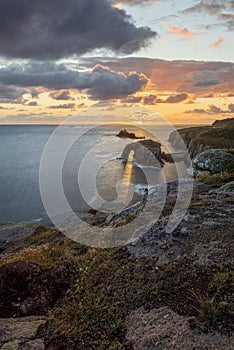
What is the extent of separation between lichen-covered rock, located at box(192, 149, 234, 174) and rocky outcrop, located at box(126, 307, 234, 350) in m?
19.5

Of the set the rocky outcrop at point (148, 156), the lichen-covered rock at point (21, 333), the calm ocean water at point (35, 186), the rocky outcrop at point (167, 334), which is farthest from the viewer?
the rocky outcrop at point (148, 156)

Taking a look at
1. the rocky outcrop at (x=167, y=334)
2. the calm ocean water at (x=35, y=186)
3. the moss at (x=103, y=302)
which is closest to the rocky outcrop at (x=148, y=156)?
the calm ocean water at (x=35, y=186)

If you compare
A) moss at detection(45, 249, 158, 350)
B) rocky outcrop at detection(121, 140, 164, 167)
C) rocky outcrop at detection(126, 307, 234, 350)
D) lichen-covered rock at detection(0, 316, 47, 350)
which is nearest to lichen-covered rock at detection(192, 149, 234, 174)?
moss at detection(45, 249, 158, 350)

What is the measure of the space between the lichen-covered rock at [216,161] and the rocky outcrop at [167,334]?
766 inches

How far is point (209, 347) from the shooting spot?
6.51m

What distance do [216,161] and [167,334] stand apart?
2137cm

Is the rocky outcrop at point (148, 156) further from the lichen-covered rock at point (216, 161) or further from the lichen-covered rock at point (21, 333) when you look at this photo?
the lichen-covered rock at point (21, 333)

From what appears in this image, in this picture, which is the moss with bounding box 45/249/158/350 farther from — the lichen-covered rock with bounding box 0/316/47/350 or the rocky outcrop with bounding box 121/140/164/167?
the rocky outcrop with bounding box 121/140/164/167

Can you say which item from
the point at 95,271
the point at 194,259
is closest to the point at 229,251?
the point at 194,259

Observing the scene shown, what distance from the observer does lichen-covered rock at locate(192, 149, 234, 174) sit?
25.5 metres

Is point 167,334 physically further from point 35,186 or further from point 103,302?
point 35,186

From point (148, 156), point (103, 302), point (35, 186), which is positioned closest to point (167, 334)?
point (103, 302)

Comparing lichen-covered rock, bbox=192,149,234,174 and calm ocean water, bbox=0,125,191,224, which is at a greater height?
lichen-covered rock, bbox=192,149,234,174

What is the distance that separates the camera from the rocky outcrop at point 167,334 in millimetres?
6633
